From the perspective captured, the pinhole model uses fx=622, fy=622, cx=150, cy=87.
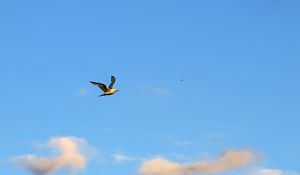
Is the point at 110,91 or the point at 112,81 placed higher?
the point at 112,81

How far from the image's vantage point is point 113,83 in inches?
4345

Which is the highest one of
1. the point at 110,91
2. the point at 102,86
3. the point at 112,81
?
the point at 112,81

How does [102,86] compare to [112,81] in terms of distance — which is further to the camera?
[112,81]

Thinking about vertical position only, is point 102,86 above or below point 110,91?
above

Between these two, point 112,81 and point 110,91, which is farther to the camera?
point 112,81

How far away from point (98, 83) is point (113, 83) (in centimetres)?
371

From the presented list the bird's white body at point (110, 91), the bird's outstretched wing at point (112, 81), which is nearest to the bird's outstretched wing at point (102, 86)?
the bird's white body at point (110, 91)

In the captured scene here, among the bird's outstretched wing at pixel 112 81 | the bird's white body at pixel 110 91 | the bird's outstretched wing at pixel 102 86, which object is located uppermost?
the bird's outstretched wing at pixel 112 81

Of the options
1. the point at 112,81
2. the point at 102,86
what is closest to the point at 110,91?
the point at 102,86

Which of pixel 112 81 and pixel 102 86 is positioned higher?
pixel 112 81

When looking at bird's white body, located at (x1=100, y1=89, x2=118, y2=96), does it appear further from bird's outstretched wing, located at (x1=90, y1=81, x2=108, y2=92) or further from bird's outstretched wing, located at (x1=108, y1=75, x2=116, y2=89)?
bird's outstretched wing, located at (x1=108, y1=75, x2=116, y2=89)

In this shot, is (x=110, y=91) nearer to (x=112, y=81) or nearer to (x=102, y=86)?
(x=102, y=86)

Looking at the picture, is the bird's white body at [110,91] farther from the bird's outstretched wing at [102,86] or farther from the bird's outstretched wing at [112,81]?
the bird's outstretched wing at [112,81]

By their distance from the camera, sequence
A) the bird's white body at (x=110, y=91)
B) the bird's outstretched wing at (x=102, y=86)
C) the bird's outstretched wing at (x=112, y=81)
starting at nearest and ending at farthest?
the bird's outstretched wing at (x=102, y=86) → the bird's white body at (x=110, y=91) → the bird's outstretched wing at (x=112, y=81)
